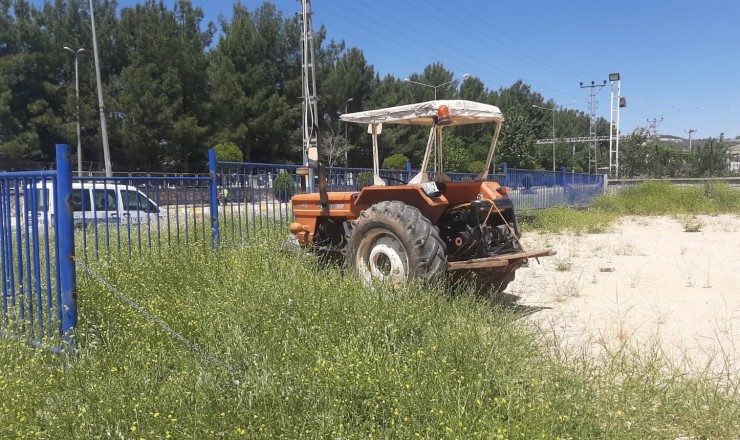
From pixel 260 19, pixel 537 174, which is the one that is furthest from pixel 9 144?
pixel 537 174

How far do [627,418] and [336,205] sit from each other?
13.4ft

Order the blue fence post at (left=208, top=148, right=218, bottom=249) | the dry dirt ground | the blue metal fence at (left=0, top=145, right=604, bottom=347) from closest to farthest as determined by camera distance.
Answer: the blue metal fence at (left=0, top=145, right=604, bottom=347), the dry dirt ground, the blue fence post at (left=208, top=148, right=218, bottom=249)

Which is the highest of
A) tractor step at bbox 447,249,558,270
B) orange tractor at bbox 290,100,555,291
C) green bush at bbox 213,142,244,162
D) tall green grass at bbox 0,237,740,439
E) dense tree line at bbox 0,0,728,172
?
dense tree line at bbox 0,0,728,172

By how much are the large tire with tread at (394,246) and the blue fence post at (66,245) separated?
2.35 meters

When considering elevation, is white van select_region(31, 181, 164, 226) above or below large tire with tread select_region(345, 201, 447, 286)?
above

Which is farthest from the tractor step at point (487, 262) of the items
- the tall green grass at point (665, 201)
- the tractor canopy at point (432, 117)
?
the tall green grass at point (665, 201)

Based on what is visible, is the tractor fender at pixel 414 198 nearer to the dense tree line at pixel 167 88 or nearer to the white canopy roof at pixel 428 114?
the white canopy roof at pixel 428 114

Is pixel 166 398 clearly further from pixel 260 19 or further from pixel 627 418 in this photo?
pixel 260 19

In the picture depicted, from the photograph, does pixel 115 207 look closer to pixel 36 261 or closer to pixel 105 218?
pixel 105 218

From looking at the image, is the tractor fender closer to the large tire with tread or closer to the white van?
the large tire with tread

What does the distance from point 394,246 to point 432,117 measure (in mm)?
1411

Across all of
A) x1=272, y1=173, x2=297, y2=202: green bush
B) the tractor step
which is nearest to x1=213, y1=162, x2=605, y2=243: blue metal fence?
x1=272, y1=173, x2=297, y2=202: green bush

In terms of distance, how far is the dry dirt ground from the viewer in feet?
15.3

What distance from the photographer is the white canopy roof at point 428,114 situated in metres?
5.60
